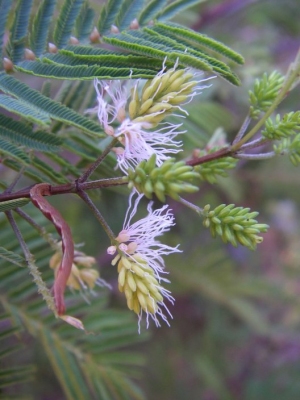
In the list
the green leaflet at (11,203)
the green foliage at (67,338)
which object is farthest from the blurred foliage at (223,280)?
the green leaflet at (11,203)

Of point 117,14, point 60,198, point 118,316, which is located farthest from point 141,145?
point 60,198

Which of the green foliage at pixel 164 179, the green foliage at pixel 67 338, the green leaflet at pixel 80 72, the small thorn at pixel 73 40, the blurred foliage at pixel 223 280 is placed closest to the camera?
the green foliage at pixel 164 179

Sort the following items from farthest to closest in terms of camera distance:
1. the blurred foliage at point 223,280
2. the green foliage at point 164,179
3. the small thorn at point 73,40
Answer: the blurred foliage at point 223,280
the small thorn at point 73,40
the green foliage at point 164,179

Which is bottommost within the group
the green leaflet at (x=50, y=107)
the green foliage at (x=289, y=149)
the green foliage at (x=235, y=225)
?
the green foliage at (x=235, y=225)

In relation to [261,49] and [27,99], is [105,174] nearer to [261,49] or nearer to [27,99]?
[27,99]

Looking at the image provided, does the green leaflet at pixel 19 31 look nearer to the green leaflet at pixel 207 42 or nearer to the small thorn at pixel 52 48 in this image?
the small thorn at pixel 52 48

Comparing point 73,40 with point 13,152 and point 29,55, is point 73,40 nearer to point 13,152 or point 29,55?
point 29,55

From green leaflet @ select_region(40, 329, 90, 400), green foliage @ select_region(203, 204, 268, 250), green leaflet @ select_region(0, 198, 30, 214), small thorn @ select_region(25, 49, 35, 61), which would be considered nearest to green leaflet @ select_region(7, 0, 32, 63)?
small thorn @ select_region(25, 49, 35, 61)
